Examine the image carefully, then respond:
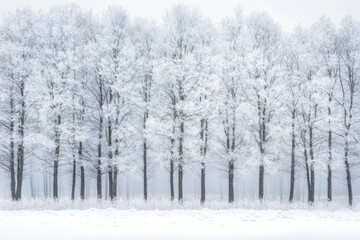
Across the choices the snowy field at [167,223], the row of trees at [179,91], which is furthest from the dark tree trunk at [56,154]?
the snowy field at [167,223]

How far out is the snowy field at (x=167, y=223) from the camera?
34.4 feet

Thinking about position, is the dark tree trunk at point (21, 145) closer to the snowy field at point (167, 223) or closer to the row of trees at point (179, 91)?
the row of trees at point (179, 91)

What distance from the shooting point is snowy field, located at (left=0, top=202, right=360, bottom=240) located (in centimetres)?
1049

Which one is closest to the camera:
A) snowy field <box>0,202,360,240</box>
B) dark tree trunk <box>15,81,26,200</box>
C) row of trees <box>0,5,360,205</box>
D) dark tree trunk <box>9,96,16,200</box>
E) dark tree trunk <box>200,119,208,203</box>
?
snowy field <box>0,202,360,240</box>

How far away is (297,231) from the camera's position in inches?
452

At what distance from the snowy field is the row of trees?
4.65 metres

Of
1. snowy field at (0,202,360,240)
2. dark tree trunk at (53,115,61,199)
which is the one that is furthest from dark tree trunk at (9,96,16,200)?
snowy field at (0,202,360,240)

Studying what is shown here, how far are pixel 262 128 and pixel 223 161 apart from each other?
3.48 metres

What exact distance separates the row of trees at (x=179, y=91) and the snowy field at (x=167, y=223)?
4653 mm

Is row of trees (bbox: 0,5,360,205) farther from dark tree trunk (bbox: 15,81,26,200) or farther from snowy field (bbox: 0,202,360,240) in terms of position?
snowy field (bbox: 0,202,360,240)

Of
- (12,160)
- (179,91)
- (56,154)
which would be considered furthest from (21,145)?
(179,91)

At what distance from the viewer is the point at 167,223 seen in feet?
43.6

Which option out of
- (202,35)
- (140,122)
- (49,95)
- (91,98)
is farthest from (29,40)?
(202,35)

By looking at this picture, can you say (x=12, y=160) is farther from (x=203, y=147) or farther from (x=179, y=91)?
(x=203, y=147)
